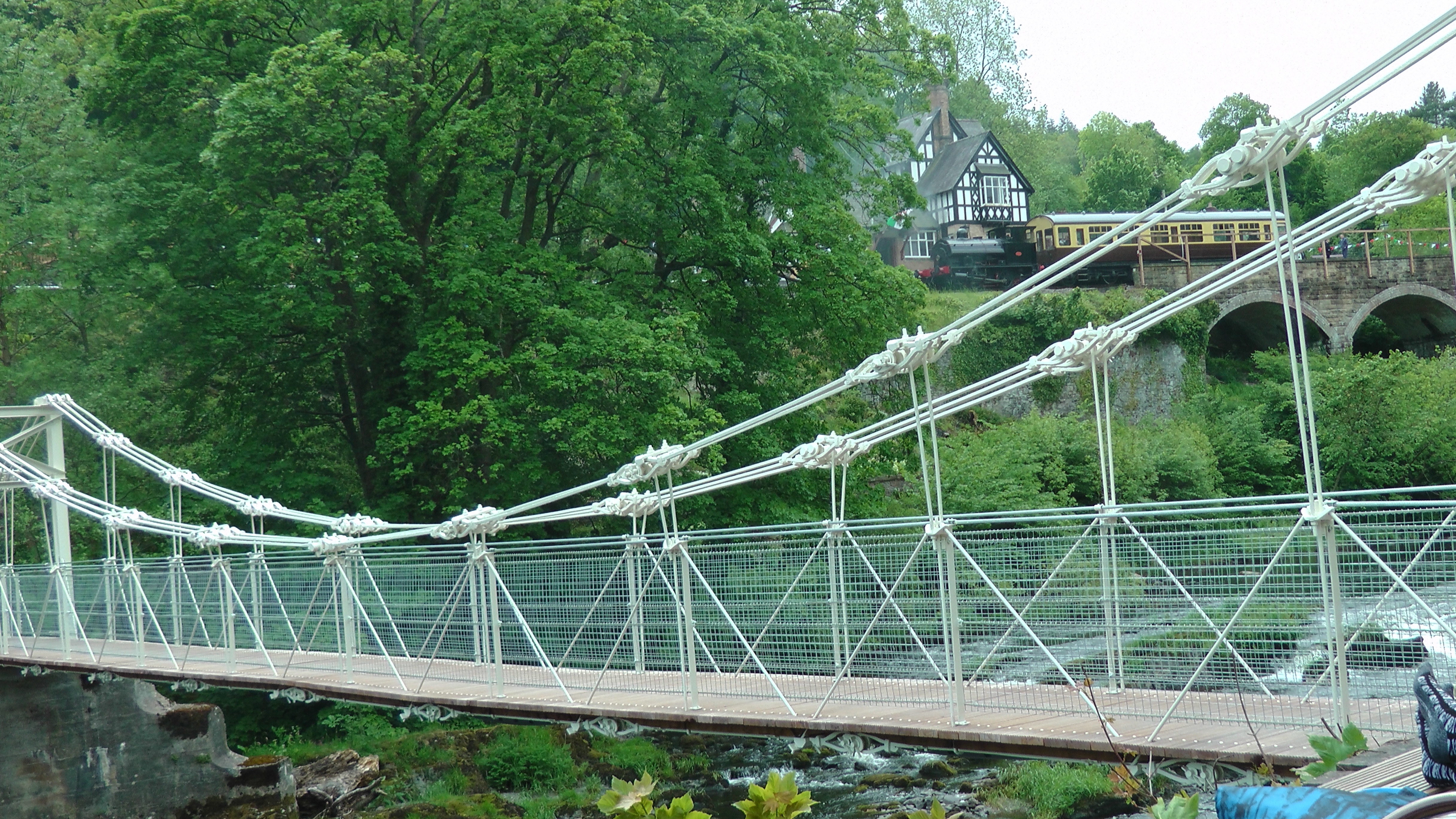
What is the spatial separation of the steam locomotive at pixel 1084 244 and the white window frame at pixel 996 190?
6587 mm

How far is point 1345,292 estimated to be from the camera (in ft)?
96.0

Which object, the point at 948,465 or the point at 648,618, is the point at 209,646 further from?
the point at 948,465

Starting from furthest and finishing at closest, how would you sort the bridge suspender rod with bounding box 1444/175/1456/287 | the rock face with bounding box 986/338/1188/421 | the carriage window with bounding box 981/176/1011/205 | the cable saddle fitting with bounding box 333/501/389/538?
1. the carriage window with bounding box 981/176/1011/205
2. the rock face with bounding box 986/338/1188/421
3. the cable saddle fitting with bounding box 333/501/389/538
4. the bridge suspender rod with bounding box 1444/175/1456/287

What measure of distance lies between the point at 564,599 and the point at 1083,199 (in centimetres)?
3816

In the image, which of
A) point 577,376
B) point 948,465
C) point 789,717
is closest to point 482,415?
point 577,376

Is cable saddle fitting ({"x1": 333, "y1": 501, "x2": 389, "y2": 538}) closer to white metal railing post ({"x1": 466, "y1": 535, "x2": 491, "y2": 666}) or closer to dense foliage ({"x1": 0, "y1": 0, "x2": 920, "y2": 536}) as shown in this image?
white metal railing post ({"x1": 466, "y1": 535, "x2": 491, "y2": 666})

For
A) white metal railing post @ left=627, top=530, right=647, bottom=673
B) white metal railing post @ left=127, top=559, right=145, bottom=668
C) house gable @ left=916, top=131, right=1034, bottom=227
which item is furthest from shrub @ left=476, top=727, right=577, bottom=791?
house gable @ left=916, top=131, right=1034, bottom=227

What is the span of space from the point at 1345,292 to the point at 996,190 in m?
12.8

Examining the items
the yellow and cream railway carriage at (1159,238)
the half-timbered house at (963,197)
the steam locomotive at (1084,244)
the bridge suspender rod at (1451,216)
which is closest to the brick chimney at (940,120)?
the half-timbered house at (963,197)

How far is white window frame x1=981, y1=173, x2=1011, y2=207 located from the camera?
39469mm

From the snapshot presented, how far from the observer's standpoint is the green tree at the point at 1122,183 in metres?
37.9

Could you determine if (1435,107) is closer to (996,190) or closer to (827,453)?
(996,190)

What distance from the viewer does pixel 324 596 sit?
32.7 feet

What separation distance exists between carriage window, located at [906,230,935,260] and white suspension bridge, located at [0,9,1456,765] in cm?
3029
